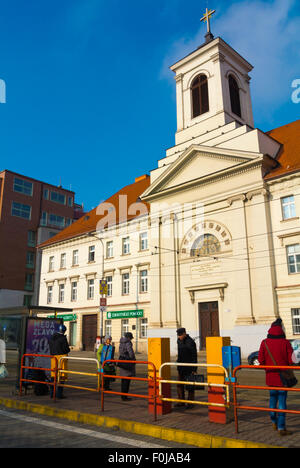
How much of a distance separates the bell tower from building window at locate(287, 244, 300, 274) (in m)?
12.5

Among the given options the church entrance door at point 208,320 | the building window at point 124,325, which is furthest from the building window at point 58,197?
the church entrance door at point 208,320

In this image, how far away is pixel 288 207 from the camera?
25.3m

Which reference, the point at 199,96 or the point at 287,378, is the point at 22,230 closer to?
the point at 199,96

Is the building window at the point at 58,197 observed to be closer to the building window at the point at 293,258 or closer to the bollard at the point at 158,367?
the building window at the point at 293,258

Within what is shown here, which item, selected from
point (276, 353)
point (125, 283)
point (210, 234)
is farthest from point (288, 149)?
point (276, 353)

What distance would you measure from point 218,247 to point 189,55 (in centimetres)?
1933

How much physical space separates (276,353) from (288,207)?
66.5ft

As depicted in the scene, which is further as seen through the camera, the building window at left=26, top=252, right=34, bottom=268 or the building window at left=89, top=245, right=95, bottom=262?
the building window at left=26, top=252, right=34, bottom=268

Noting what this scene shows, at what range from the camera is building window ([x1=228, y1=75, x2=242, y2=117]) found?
115 ft

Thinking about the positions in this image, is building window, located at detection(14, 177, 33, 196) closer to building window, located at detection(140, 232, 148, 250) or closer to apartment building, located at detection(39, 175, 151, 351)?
apartment building, located at detection(39, 175, 151, 351)

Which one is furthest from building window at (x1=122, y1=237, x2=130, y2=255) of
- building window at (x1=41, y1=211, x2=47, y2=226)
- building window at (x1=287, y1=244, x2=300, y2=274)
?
building window at (x1=41, y1=211, x2=47, y2=226)

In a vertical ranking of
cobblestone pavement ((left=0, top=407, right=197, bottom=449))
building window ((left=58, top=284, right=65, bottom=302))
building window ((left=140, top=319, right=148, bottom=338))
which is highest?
building window ((left=58, top=284, right=65, bottom=302))

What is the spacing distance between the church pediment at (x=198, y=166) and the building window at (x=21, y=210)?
89.8ft

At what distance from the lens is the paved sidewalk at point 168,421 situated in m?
5.91
